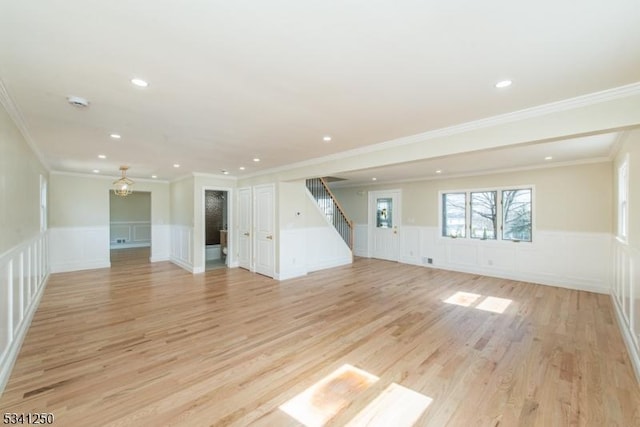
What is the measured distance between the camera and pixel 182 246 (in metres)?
7.45

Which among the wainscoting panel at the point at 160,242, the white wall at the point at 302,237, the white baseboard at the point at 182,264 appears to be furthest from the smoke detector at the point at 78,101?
the wainscoting panel at the point at 160,242

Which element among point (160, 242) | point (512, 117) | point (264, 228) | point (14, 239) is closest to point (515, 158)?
point (512, 117)

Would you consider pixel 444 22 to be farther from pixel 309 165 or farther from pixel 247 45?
pixel 309 165

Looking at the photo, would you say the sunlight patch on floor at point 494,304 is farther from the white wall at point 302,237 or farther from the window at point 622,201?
the white wall at point 302,237

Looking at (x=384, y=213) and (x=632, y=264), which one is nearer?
(x=632, y=264)

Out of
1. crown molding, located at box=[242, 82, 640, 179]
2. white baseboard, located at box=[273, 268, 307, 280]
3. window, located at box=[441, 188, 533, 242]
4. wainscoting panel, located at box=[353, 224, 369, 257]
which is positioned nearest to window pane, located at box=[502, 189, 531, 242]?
window, located at box=[441, 188, 533, 242]

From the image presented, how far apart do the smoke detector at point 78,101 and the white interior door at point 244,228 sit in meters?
4.47

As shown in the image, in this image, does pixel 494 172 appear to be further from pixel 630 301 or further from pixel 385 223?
A: pixel 630 301

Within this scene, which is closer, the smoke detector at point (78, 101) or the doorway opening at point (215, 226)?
the smoke detector at point (78, 101)

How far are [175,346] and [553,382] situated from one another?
371cm

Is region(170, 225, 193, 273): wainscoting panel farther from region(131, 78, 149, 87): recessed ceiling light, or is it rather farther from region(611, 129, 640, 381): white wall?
region(611, 129, 640, 381): white wall

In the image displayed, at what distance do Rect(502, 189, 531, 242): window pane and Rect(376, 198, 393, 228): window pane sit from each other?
2921mm

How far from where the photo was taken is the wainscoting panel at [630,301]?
106 inches

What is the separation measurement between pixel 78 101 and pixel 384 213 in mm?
7421
